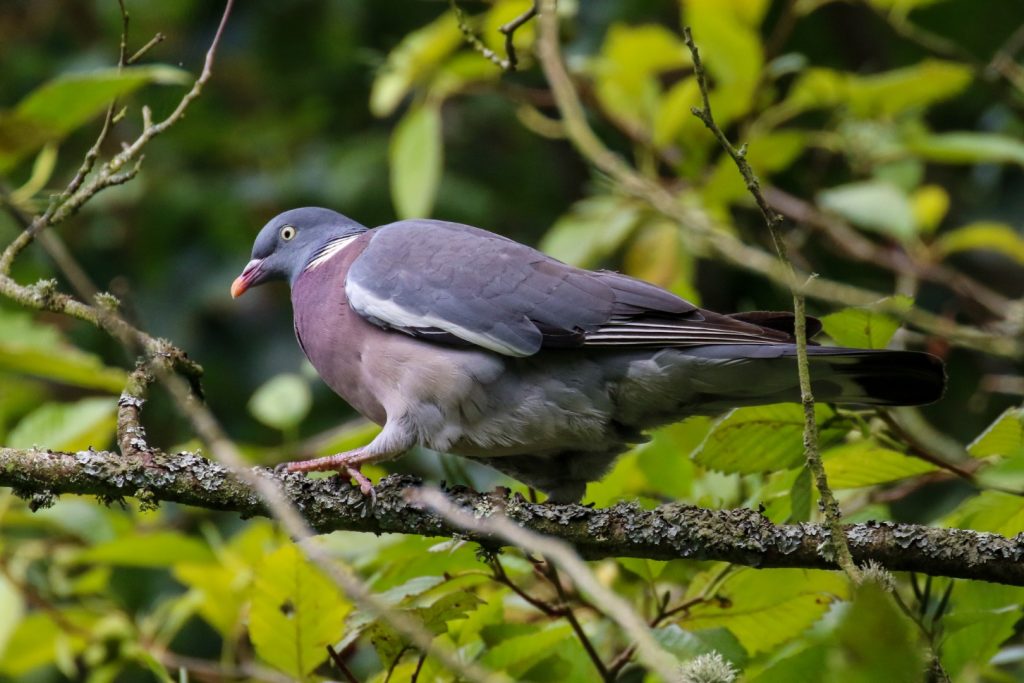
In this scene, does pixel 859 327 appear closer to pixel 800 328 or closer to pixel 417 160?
pixel 800 328

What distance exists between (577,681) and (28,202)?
1658mm

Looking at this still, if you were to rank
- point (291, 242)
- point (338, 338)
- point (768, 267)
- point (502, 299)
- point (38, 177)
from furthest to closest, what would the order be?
point (291, 242)
point (338, 338)
point (502, 299)
point (38, 177)
point (768, 267)

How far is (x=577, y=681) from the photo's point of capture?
90.7 inches

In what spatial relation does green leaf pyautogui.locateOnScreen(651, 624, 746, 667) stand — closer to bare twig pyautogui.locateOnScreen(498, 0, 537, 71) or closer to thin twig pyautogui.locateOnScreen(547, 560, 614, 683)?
thin twig pyautogui.locateOnScreen(547, 560, 614, 683)

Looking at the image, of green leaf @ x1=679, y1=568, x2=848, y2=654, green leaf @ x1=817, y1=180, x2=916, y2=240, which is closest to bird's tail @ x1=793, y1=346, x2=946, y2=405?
green leaf @ x1=679, y1=568, x2=848, y2=654

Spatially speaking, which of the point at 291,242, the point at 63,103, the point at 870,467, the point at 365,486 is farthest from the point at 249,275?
the point at 870,467

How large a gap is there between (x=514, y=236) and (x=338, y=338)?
4639 mm

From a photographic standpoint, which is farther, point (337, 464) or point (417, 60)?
point (417, 60)

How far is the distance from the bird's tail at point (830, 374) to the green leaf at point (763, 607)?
439 millimetres

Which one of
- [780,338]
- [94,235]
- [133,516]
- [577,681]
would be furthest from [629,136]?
[94,235]

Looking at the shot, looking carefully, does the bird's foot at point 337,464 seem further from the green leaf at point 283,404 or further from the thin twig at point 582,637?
the green leaf at point 283,404

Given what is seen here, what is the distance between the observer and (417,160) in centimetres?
420

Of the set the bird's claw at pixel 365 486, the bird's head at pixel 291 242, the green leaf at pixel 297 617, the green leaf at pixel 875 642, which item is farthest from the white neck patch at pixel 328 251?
the green leaf at pixel 875 642

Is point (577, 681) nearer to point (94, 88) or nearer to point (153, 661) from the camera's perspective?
point (153, 661)
